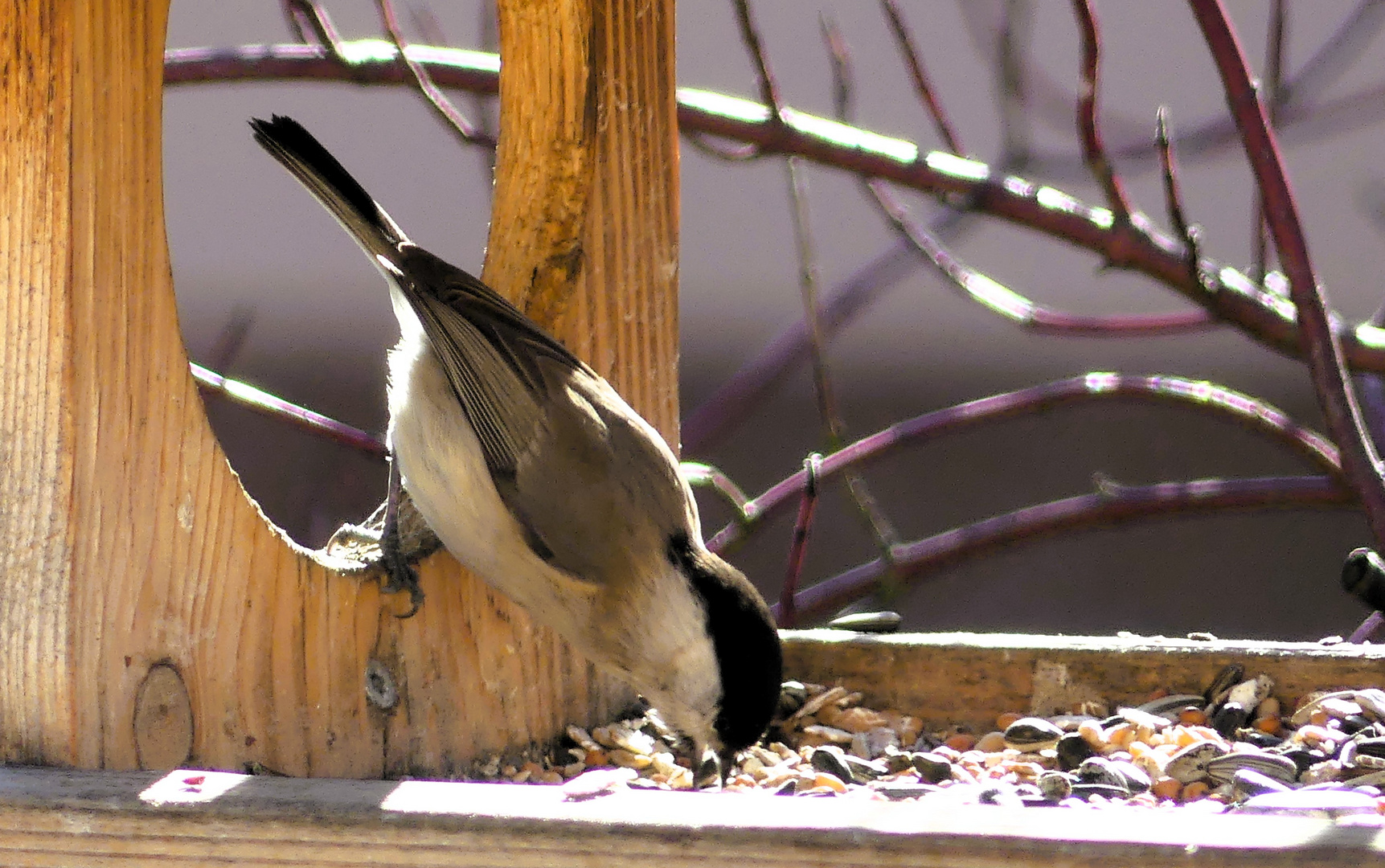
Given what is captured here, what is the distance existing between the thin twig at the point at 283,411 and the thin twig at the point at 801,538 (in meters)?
0.56

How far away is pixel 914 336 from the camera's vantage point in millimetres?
4145

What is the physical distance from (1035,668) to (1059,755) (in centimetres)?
16

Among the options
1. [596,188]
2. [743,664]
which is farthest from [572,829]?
[596,188]

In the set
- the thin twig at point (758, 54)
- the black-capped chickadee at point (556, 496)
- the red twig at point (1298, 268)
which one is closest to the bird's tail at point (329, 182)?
the black-capped chickadee at point (556, 496)

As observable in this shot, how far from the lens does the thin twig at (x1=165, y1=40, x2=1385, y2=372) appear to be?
2.03 metres

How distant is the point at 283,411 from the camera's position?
1953 millimetres

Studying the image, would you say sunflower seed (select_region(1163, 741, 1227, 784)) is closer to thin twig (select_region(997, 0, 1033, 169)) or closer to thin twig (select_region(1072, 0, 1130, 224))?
thin twig (select_region(1072, 0, 1130, 224))

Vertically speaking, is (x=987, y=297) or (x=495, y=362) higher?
(x=987, y=297)

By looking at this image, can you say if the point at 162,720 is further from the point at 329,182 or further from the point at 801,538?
the point at 801,538

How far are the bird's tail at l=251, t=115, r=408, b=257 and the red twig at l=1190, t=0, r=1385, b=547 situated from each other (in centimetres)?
96

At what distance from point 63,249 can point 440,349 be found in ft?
1.61

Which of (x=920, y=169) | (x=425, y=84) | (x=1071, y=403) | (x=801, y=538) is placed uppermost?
(x=425, y=84)

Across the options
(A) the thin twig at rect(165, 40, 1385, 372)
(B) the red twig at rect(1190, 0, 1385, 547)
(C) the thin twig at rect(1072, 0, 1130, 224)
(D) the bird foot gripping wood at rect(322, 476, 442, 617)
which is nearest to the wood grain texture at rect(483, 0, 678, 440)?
(D) the bird foot gripping wood at rect(322, 476, 442, 617)

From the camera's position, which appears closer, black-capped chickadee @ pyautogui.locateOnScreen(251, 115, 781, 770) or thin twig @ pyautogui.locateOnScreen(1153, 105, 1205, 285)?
black-capped chickadee @ pyautogui.locateOnScreen(251, 115, 781, 770)
